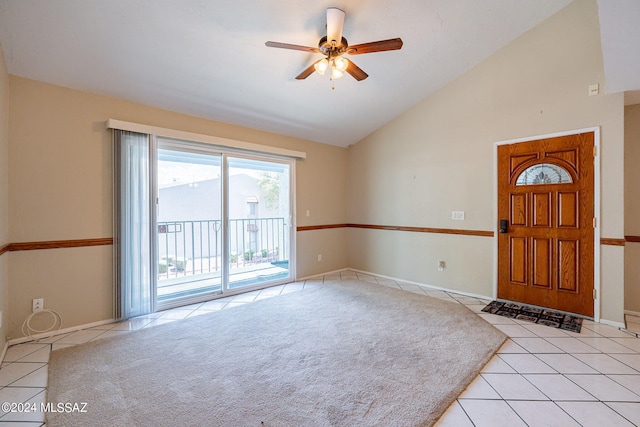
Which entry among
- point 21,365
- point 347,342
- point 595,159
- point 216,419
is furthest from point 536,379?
point 21,365

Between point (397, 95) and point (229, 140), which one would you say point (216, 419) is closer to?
point (229, 140)

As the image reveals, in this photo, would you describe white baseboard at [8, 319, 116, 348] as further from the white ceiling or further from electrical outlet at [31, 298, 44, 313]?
the white ceiling

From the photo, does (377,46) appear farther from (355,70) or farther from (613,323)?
(613,323)

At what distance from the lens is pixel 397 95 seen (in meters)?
4.07

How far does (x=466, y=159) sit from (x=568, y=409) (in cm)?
305

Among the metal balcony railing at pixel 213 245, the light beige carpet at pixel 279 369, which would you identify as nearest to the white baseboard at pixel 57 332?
the light beige carpet at pixel 279 369

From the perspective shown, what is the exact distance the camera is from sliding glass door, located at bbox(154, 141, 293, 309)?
12.3 ft

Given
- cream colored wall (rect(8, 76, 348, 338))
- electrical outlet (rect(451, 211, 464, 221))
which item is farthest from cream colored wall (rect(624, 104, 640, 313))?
cream colored wall (rect(8, 76, 348, 338))

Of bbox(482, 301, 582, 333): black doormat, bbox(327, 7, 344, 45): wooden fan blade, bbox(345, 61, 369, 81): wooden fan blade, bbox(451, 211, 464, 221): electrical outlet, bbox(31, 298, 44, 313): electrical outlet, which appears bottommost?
bbox(482, 301, 582, 333): black doormat

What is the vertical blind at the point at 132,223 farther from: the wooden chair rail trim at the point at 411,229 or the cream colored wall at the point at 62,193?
the wooden chair rail trim at the point at 411,229

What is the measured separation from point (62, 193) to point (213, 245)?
219cm

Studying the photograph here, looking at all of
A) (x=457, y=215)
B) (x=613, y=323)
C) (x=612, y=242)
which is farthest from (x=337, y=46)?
(x=613, y=323)

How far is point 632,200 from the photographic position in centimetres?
323

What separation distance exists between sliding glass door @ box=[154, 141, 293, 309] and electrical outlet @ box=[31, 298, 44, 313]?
0.97 metres
